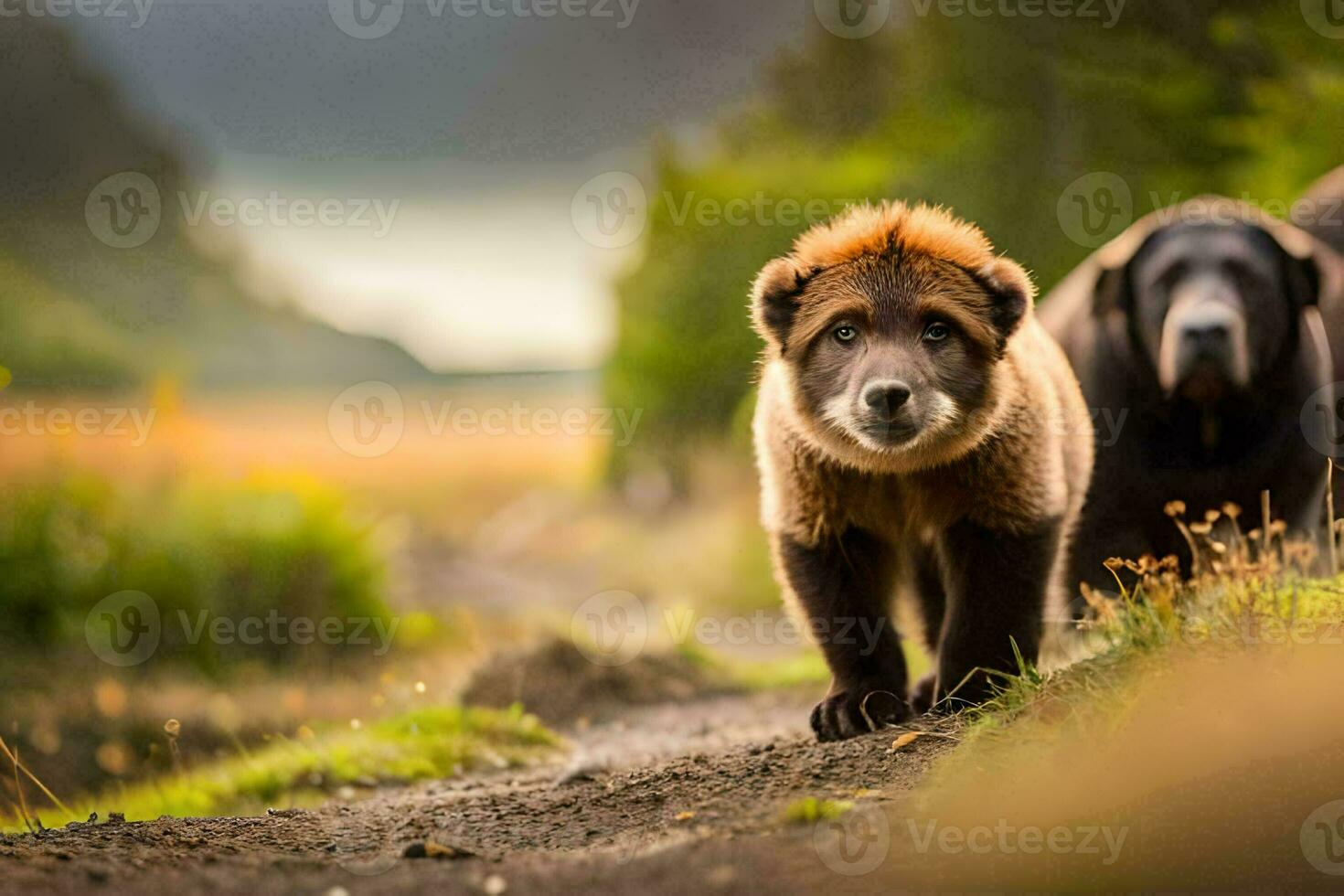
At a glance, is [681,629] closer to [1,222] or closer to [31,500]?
[31,500]

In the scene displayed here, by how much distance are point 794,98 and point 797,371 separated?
1801 cm

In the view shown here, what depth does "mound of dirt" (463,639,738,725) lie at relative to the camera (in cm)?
950

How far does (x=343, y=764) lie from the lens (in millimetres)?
7602

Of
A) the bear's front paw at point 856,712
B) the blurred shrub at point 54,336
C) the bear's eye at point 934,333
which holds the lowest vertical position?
the bear's front paw at point 856,712

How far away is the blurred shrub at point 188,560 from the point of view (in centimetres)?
1223

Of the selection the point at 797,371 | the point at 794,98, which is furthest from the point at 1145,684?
the point at 794,98
